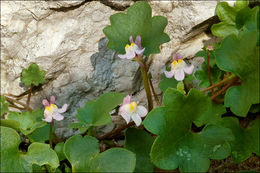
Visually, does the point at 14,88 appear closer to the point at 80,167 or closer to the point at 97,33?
the point at 97,33

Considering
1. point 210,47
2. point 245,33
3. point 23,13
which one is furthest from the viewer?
point 23,13

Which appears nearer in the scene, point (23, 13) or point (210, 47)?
point (210, 47)

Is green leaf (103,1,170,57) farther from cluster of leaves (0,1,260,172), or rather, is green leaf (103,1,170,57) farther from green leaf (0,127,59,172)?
green leaf (0,127,59,172)

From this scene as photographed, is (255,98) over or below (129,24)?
below

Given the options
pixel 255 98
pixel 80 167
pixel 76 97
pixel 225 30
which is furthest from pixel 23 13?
pixel 255 98

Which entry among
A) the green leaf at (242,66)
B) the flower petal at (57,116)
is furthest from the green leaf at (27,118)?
the green leaf at (242,66)

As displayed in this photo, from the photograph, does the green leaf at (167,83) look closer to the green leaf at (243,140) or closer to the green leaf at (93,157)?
the green leaf at (243,140)

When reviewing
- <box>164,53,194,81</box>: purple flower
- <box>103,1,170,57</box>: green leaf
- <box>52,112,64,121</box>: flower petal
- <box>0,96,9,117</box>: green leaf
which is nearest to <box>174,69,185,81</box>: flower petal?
<box>164,53,194,81</box>: purple flower
